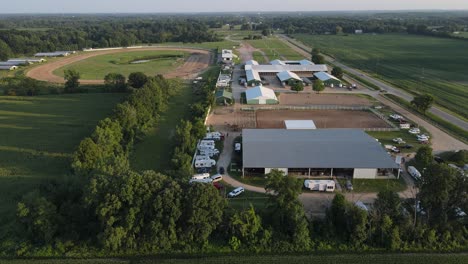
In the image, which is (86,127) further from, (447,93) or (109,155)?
(447,93)

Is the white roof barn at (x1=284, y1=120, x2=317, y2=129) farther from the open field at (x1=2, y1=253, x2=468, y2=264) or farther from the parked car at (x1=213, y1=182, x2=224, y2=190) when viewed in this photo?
the open field at (x1=2, y1=253, x2=468, y2=264)

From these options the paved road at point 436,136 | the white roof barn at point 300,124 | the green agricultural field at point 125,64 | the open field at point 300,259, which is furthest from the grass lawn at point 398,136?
the green agricultural field at point 125,64

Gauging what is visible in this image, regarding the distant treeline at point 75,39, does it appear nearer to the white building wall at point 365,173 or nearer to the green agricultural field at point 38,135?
the green agricultural field at point 38,135

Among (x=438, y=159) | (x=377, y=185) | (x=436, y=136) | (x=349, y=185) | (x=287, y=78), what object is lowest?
(x=377, y=185)

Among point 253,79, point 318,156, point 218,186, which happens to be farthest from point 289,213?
point 253,79

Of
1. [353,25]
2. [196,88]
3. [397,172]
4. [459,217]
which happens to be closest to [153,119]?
[196,88]

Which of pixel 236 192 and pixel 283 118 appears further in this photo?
pixel 283 118

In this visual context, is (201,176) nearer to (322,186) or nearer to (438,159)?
(322,186)
